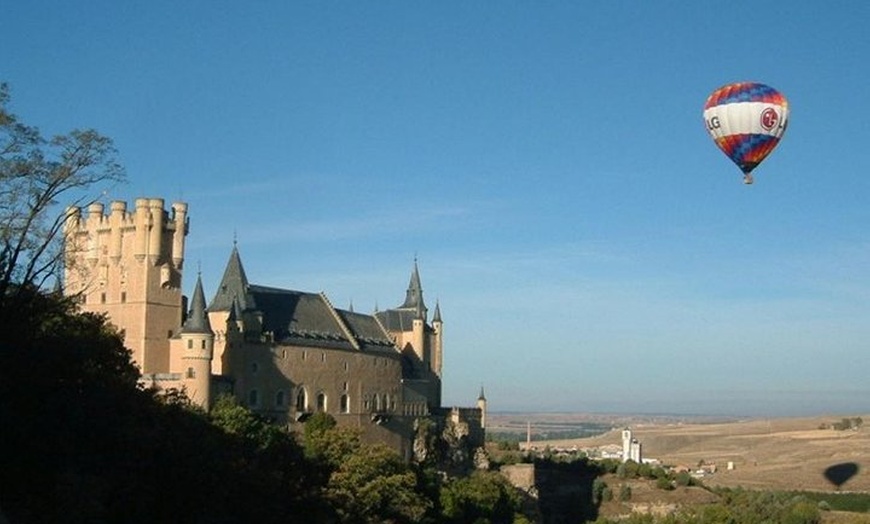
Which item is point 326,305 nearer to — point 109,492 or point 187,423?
point 187,423

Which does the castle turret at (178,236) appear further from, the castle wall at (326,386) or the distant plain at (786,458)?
the distant plain at (786,458)

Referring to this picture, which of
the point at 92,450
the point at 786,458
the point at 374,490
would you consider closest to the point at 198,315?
the point at 374,490

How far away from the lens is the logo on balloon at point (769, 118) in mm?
54053

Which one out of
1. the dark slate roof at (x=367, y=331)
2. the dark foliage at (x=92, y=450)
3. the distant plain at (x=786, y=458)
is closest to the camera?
the dark foliage at (x=92, y=450)

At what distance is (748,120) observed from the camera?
178 ft

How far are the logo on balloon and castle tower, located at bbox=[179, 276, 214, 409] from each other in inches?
1103

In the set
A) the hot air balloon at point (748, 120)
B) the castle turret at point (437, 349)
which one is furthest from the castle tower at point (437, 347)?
the hot air balloon at point (748, 120)

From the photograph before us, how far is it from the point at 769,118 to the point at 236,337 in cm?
2920

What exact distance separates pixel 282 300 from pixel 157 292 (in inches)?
442

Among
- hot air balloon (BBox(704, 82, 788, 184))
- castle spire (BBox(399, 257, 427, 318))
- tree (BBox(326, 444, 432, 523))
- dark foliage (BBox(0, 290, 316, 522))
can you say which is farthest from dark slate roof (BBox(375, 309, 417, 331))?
dark foliage (BBox(0, 290, 316, 522))

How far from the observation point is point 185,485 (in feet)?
116

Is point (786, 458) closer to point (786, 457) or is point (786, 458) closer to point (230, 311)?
point (786, 457)

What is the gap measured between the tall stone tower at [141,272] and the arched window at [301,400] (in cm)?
865

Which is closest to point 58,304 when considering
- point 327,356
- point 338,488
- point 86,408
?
point 86,408
